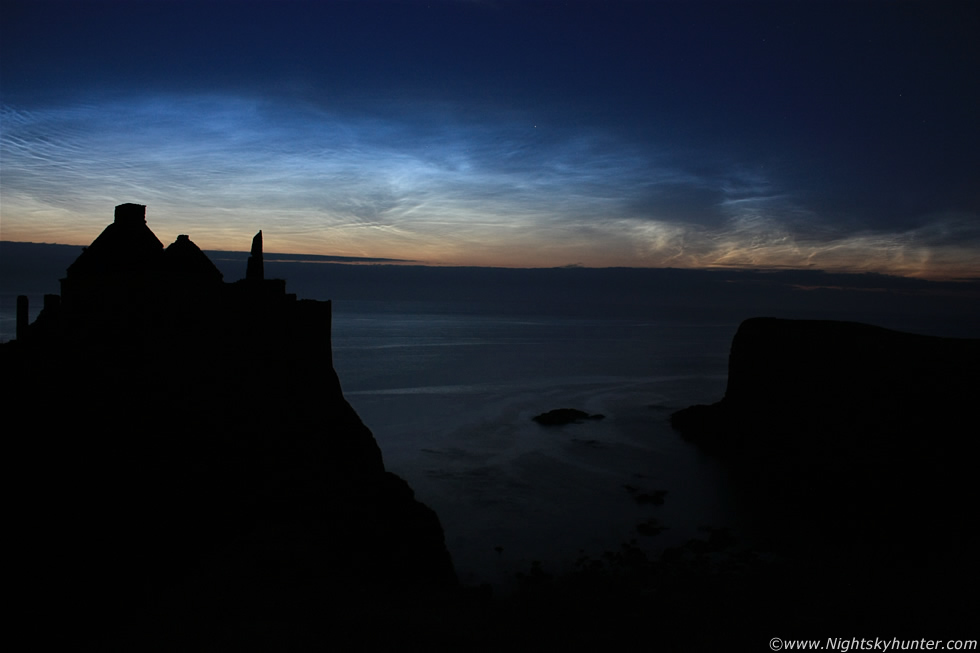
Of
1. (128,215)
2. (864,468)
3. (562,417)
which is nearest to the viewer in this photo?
(128,215)

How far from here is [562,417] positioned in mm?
56344

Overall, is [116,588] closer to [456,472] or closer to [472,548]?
[472,548]

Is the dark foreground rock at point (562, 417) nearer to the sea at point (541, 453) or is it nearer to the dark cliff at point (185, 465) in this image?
the sea at point (541, 453)

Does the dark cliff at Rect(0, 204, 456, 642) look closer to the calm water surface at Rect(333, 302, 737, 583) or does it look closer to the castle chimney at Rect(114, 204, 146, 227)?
the castle chimney at Rect(114, 204, 146, 227)

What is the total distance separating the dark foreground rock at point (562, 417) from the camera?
55.3 metres

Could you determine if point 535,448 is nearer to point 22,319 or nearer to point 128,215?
point 128,215

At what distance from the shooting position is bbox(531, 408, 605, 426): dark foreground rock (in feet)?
181

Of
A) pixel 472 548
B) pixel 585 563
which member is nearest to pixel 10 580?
pixel 472 548

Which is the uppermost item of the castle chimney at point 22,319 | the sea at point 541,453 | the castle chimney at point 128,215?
the castle chimney at point 128,215

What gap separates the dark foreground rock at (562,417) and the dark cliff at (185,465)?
34.8 m

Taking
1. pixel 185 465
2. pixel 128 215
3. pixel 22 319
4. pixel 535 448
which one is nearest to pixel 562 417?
pixel 535 448

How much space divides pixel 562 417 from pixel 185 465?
4416 centimetres

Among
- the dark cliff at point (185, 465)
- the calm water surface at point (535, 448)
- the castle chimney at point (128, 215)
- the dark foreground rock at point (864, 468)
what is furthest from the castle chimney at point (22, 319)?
the dark foreground rock at point (864, 468)

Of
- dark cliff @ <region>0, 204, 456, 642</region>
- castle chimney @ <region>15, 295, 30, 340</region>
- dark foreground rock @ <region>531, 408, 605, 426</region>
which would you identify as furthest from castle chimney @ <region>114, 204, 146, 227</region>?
dark foreground rock @ <region>531, 408, 605, 426</region>
